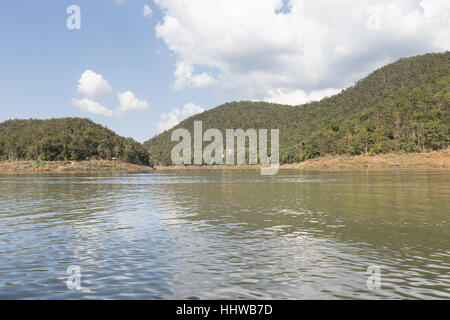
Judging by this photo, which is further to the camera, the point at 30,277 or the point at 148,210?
the point at 148,210

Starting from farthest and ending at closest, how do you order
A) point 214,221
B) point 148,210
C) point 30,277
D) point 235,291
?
point 148,210 → point 214,221 → point 30,277 → point 235,291

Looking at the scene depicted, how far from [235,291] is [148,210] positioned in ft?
79.7

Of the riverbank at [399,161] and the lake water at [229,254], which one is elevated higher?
the riverbank at [399,161]

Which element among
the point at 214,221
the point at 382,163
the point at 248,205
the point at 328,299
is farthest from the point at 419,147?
the point at 328,299

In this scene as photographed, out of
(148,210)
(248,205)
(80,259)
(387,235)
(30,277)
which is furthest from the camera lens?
(248,205)

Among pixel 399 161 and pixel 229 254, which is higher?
pixel 399 161

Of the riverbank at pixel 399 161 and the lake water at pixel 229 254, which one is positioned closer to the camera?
the lake water at pixel 229 254

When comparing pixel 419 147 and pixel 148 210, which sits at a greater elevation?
pixel 419 147

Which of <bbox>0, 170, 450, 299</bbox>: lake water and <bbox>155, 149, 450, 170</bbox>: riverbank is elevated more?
<bbox>155, 149, 450, 170</bbox>: riverbank

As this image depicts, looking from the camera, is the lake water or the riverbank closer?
the lake water

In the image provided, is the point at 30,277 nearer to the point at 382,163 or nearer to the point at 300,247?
the point at 300,247

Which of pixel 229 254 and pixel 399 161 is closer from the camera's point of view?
pixel 229 254
